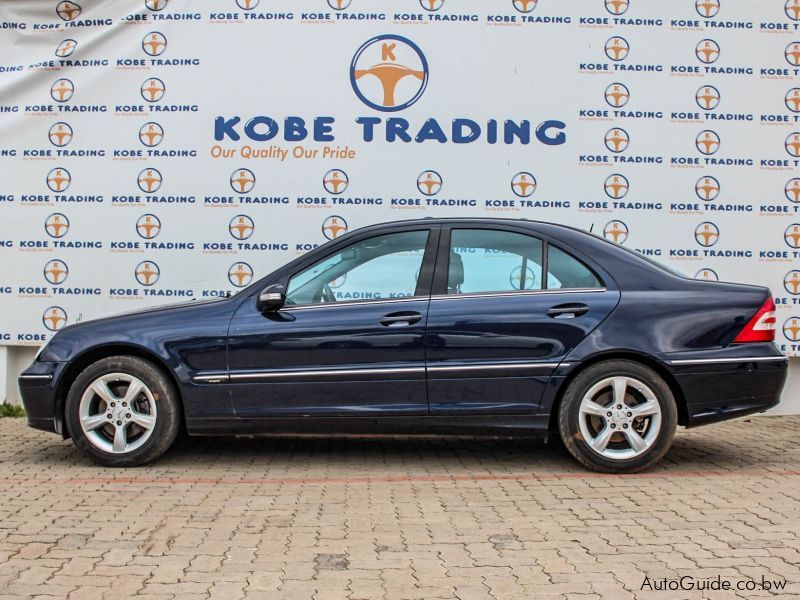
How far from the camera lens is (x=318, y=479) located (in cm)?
559

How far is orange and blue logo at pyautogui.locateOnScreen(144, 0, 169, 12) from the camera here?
320 inches

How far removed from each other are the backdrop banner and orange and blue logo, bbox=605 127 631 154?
0.06 feet

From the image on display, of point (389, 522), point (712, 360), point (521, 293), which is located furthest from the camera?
point (521, 293)

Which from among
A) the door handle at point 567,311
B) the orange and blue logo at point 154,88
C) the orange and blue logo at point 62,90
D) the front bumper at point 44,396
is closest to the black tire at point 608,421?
the door handle at point 567,311

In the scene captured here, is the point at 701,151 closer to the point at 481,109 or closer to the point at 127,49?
the point at 481,109

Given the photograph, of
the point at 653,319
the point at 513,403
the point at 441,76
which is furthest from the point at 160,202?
the point at 653,319

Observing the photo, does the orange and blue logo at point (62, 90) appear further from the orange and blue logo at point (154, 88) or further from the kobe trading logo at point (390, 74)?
the kobe trading logo at point (390, 74)

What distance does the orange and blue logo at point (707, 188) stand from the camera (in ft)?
26.3

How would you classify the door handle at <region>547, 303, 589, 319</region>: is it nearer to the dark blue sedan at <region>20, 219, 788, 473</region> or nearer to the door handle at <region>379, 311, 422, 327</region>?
the dark blue sedan at <region>20, 219, 788, 473</region>

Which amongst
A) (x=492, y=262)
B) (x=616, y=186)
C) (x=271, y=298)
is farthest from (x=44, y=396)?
(x=616, y=186)

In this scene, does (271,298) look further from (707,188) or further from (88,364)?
(707,188)

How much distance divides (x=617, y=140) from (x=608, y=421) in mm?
3364

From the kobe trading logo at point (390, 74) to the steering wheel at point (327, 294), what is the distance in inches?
111

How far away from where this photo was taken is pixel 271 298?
5.60m
